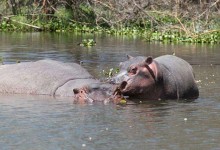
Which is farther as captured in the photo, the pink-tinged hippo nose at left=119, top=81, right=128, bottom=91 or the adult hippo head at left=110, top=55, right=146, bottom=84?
the adult hippo head at left=110, top=55, right=146, bottom=84

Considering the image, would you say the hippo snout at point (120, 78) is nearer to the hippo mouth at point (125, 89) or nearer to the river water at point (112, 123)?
the hippo mouth at point (125, 89)

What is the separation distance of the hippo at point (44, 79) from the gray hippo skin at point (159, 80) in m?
0.62

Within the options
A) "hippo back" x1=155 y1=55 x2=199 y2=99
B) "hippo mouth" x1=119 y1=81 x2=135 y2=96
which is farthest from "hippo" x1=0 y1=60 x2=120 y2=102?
"hippo back" x1=155 y1=55 x2=199 y2=99

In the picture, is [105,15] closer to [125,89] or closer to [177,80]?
[177,80]

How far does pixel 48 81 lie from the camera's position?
1172 centimetres

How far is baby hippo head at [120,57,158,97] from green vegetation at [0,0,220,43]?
13.4 metres

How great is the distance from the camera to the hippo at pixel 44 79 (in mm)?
11547

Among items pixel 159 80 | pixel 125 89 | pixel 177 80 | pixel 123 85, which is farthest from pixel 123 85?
pixel 177 80

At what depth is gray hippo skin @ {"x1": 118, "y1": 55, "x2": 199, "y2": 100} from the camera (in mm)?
10836

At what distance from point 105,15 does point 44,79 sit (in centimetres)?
1689

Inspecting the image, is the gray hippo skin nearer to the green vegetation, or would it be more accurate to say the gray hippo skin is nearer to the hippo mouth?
the hippo mouth

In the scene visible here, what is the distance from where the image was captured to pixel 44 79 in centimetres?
1175

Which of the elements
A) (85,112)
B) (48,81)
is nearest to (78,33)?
(48,81)

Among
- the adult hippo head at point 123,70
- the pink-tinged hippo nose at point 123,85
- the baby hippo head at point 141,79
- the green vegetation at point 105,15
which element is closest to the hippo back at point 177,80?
the baby hippo head at point 141,79
